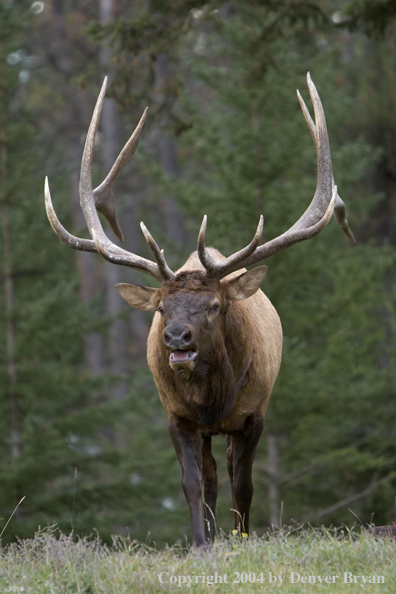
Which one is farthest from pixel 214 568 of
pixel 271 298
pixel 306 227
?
pixel 271 298

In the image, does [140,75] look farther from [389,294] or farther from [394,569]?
[394,569]

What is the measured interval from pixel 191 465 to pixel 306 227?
6.73 ft

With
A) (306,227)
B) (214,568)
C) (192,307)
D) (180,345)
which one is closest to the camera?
(214,568)

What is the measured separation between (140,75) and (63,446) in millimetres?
5818

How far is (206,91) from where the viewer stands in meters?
25.8

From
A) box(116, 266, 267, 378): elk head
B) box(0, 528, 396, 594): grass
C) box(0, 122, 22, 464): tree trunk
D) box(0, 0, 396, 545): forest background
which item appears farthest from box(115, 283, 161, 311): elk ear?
box(0, 122, 22, 464): tree trunk

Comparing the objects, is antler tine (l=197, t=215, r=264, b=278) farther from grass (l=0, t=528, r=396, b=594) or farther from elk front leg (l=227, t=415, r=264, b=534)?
grass (l=0, t=528, r=396, b=594)

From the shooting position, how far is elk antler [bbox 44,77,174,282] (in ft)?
22.4

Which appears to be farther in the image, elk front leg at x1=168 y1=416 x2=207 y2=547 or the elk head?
elk front leg at x1=168 y1=416 x2=207 y2=547

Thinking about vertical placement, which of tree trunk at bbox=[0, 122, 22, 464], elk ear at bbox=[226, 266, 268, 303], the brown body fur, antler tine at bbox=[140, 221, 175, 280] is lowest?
tree trunk at bbox=[0, 122, 22, 464]

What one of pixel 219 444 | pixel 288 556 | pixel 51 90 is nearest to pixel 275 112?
pixel 219 444

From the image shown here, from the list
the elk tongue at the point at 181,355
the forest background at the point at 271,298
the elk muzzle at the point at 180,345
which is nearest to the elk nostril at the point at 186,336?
the elk muzzle at the point at 180,345

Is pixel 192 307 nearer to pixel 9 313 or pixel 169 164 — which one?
pixel 9 313

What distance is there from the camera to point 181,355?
6.04 meters
